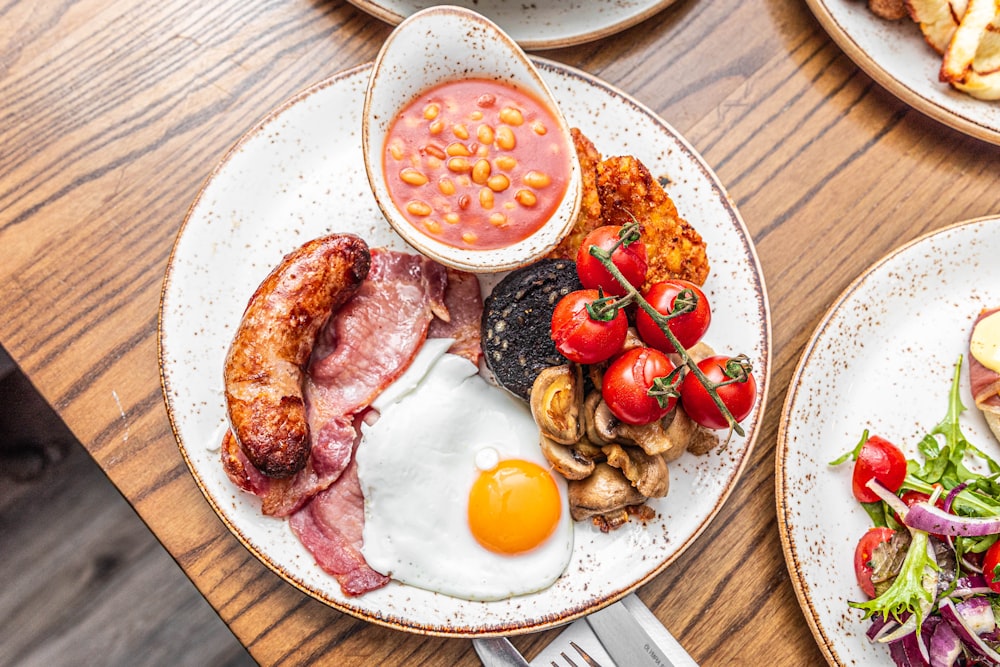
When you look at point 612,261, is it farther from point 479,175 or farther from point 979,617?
point 979,617

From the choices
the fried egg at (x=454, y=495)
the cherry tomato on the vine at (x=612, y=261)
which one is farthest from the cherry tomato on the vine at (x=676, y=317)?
the fried egg at (x=454, y=495)

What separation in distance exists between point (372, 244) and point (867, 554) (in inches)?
73.6

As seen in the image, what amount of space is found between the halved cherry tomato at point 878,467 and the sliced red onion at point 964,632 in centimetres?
37

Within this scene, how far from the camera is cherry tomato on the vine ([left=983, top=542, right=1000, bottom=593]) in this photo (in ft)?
7.32

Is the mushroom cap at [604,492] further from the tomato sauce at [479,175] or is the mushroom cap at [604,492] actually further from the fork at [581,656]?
the tomato sauce at [479,175]

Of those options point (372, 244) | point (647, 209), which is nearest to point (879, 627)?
point (647, 209)

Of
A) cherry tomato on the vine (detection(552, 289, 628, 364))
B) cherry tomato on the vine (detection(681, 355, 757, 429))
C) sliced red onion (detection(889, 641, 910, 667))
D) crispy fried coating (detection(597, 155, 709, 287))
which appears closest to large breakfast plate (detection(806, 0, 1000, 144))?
crispy fried coating (detection(597, 155, 709, 287))

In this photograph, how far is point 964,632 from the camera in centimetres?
225

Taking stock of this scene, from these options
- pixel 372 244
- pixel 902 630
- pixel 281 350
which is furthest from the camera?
pixel 372 244

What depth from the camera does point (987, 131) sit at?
2.43 m

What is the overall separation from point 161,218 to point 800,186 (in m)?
2.18

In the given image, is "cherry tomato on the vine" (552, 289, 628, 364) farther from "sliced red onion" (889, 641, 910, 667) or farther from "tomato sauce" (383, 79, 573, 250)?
"sliced red onion" (889, 641, 910, 667)

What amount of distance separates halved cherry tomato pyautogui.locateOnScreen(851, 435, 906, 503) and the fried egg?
0.95 metres

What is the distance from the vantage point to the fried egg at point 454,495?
7.28 ft
